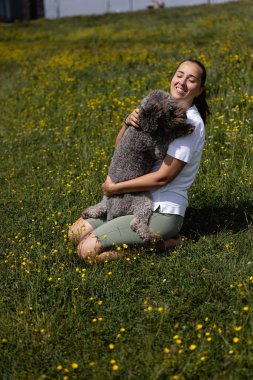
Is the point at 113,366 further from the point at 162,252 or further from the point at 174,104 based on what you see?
the point at 174,104

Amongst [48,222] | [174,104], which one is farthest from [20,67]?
[174,104]

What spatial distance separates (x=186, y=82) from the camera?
4242 mm

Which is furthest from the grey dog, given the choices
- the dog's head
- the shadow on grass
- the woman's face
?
the shadow on grass

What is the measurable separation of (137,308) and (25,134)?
5303 millimetres

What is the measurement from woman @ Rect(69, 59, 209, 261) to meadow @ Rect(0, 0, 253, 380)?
0.15 m

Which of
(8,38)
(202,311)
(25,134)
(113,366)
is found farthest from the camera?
(8,38)

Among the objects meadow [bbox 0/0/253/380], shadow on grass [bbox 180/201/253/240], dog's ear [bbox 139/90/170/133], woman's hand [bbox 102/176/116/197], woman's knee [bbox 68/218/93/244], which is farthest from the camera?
shadow on grass [bbox 180/201/253/240]

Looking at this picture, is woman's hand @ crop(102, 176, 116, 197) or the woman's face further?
woman's hand @ crop(102, 176, 116, 197)

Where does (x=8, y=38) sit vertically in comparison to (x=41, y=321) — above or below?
above

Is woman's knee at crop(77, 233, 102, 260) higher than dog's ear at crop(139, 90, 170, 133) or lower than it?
lower

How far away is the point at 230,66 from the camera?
8.83m

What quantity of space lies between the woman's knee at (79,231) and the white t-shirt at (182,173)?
0.66 meters

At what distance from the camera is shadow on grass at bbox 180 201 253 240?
481cm

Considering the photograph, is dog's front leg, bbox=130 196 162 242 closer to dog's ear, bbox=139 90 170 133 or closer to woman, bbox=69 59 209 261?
woman, bbox=69 59 209 261
